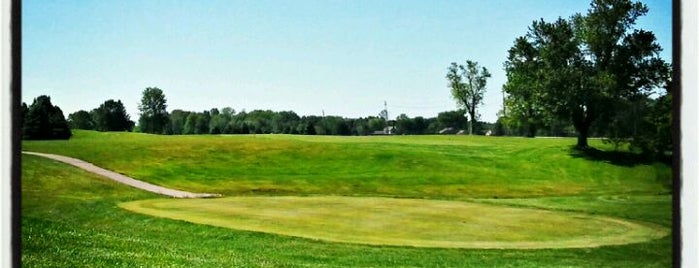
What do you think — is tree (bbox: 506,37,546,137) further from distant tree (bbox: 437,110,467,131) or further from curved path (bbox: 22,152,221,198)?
curved path (bbox: 22,152,221,198)

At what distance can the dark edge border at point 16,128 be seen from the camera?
4.36 meters

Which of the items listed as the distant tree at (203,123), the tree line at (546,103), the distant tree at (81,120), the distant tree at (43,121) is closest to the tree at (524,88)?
the tree line at (546,103)

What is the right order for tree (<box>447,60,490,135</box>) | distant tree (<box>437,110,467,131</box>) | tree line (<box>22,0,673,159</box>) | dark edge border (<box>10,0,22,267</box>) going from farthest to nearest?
distant tree (<box>437,110,467,131</box>) → tree (<box>447,60,490,135</box>) → tree line (<box>22,0,673,159</box>) → dark edge border (<box>10,0,22,267</box>)

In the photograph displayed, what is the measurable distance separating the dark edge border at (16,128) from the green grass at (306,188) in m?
0.22

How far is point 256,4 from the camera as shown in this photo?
4820mm

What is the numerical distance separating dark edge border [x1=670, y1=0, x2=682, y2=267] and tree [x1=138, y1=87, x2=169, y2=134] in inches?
110

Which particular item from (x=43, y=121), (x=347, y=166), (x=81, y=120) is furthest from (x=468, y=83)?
(x=43, y=121)

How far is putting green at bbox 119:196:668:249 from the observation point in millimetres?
4672

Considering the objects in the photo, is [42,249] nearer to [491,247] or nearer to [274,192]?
[274,192]

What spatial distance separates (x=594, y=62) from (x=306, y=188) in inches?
72.7

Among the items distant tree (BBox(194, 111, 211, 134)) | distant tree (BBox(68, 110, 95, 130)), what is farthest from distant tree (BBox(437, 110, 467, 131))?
distant tree (BBox(68, 110, 95, 130))

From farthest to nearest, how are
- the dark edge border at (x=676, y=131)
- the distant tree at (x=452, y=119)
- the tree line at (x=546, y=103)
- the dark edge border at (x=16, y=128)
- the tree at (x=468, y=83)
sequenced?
the distant tree at (x=452, y=119), the tree at (x=468, y=83), the tree line at (x=546, y=103), the dark edge border at (x=16, y=128), the dark edge border at (x=676, y=131)

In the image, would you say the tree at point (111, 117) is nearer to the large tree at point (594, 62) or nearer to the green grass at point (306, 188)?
the green grass at point (306, 188)

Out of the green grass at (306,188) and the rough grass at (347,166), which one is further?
the rough grass at (347,166)
